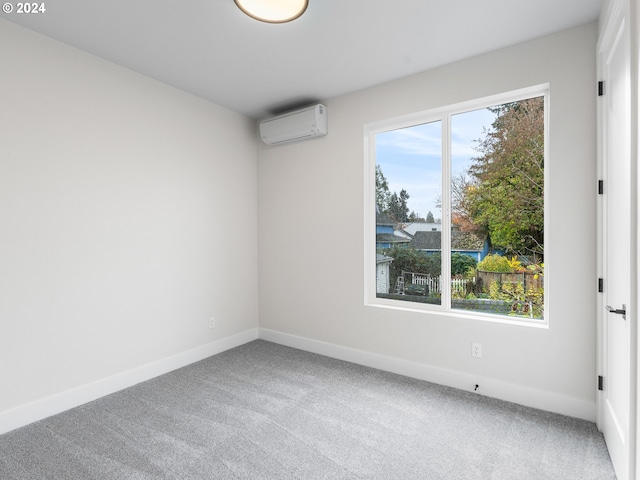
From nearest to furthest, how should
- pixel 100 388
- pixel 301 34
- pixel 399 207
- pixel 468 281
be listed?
pixel 301 34 → pixel 100 388 → pixel 468 281 → pixel 399 207

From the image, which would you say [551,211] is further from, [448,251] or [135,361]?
[135,361]

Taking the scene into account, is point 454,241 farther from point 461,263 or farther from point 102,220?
point 102,220

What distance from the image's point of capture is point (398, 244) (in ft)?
10.9

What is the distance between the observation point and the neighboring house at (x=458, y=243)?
2.85 meters

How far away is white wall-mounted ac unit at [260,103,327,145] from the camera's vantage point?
11.3 ft

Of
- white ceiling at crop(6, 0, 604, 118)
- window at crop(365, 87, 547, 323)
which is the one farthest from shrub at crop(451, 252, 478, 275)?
white ceiling at crop(6, 0, 604, 118)

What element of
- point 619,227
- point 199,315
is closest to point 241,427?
point 199,315

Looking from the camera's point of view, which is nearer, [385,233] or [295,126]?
[385,233]

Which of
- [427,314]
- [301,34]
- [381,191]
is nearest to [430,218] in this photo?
[381,191]

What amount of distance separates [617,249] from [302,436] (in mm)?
2117

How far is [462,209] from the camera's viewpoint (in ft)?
Answer: 9.65

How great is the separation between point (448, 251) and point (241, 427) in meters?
2.14

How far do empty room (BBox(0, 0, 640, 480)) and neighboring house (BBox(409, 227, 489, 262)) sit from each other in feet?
0.07

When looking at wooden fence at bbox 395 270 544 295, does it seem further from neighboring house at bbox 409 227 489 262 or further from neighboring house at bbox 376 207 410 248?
neighboring house at bbox 376 207 410 248
